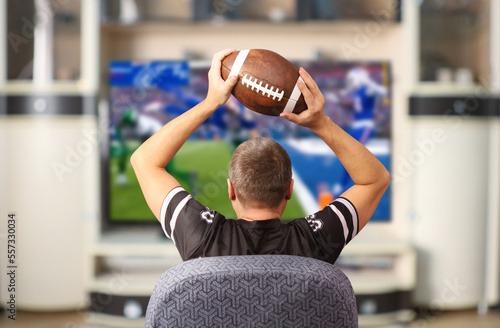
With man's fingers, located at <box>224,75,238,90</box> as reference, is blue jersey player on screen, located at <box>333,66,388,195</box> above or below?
below

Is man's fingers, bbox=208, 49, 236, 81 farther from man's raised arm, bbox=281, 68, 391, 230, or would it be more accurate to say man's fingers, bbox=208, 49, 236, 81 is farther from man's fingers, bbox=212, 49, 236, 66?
man's raised arm, bbox=281, 68, 391, 230

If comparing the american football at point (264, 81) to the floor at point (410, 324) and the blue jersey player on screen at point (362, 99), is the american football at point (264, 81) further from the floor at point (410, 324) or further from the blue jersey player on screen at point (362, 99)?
the floor at point (410, 324)

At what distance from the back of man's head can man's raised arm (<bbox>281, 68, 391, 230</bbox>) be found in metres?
0.08

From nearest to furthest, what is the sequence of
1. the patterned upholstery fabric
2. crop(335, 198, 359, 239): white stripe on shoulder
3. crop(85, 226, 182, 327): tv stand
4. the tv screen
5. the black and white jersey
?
1. the patterned upholstery fabric
2. the black and white jersey
3. crop(335, 198, 359, 239): white stripe on shoulder
4. crop(85, 226, 182, 327): tv stand
5. the tv screen

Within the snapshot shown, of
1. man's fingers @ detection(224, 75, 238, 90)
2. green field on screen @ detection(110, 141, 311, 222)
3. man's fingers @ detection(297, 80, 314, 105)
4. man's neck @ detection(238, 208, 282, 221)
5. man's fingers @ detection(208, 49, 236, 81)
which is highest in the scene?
man's fingers @ detection(208, 49, 236, 81)

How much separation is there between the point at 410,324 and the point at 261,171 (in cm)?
241

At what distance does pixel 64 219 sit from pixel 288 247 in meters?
2.41

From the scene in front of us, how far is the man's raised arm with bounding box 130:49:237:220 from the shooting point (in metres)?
1.07

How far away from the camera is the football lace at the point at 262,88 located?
1.21 metres

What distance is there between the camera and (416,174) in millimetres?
3141

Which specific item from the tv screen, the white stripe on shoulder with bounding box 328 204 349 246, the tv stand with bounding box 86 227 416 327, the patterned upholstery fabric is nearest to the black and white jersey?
the white stripe on shoulder with bounding box 328 204 349 246

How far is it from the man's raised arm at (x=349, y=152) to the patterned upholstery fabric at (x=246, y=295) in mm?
366

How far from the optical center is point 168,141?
1.08m

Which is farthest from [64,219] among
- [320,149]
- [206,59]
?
[320,149]
